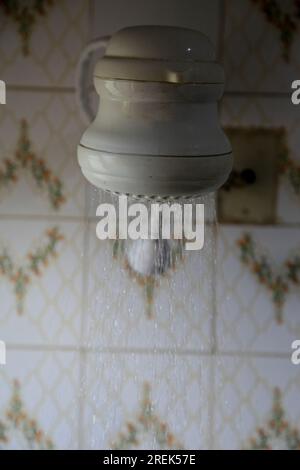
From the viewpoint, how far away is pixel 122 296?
39.0 inches

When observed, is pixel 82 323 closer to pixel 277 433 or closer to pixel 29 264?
pixel 29 264

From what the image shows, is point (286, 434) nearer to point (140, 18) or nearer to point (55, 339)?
point (55, 339)

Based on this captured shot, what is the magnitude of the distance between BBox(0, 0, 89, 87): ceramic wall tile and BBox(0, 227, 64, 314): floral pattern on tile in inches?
8.1

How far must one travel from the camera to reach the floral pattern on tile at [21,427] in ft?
3.37

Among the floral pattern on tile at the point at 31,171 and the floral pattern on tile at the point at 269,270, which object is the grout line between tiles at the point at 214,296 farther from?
the floral pattern on tile at the point at 31,171

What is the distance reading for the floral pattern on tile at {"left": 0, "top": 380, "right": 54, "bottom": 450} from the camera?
103 cm

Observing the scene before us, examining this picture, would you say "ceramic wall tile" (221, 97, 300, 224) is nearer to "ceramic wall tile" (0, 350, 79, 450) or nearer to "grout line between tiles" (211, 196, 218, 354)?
"grout line between tiles" (211, 196, 218, 354)

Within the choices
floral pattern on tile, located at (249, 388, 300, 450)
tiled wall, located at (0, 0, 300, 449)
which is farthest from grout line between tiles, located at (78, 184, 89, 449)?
floral pattern on tile, located at (249, 388, 300, 450)

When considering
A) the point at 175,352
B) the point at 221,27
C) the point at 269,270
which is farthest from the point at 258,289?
the point at 221,27

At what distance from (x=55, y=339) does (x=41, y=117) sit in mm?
302

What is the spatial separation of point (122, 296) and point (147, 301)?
34 millimetres

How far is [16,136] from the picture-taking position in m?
0.97

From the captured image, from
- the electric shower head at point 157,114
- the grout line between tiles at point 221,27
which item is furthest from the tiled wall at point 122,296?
the electric shower head at point 157,114

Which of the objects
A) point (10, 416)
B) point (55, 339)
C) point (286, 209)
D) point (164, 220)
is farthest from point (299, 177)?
point (10, 416)
